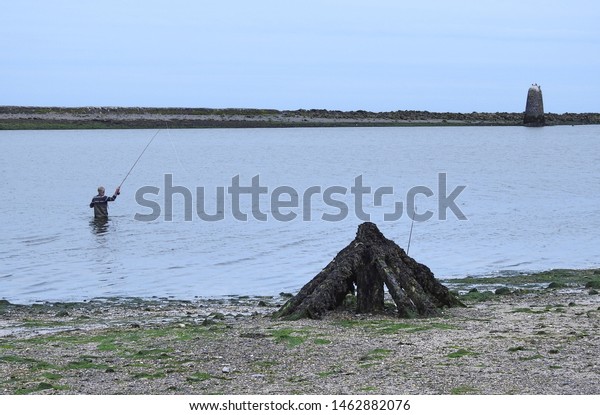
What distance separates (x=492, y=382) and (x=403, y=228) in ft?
74.1

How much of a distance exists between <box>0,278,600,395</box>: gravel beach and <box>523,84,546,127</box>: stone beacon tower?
389 feet

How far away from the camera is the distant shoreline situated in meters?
136

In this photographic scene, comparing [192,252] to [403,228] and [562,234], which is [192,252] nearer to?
[403,228]

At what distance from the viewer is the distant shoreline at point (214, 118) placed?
5359 inches

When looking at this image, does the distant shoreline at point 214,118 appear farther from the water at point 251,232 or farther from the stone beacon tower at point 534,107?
the water at point 251,232

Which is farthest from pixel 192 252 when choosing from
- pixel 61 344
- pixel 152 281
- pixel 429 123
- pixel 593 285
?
pixel 429 123

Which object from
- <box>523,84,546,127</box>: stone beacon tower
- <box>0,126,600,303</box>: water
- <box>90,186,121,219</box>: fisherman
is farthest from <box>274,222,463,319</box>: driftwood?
<box>523,84,546,127</box>: stone beacon tower

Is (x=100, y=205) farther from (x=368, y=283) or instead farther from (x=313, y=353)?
(x=313, y=353)

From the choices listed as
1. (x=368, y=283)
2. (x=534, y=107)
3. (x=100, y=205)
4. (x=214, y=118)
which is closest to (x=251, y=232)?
(x=100, y=205)

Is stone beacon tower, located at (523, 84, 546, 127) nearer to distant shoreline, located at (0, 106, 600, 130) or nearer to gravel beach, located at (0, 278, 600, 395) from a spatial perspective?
distant shoreline, located at (0, 106, 600, 130)

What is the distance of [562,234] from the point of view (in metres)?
30.8

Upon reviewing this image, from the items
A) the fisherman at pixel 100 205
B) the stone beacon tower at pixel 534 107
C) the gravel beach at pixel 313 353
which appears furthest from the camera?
the stone beacon tower at pixel 534 107

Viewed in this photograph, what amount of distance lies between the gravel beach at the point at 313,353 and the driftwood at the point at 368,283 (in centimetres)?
26

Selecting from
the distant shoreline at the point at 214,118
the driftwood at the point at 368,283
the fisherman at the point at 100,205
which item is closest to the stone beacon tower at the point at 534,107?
the distant shoreline at the point at 214,118
